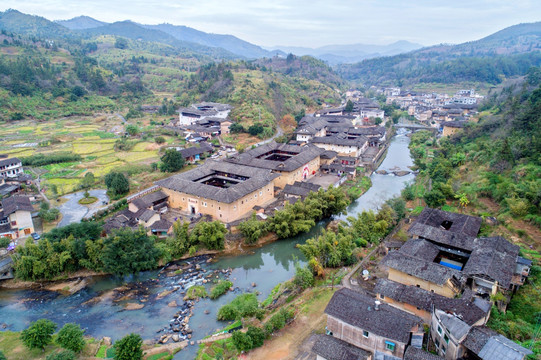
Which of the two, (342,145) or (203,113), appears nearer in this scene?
(342,145)

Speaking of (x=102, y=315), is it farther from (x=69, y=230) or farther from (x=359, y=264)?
(x=359, y=264)

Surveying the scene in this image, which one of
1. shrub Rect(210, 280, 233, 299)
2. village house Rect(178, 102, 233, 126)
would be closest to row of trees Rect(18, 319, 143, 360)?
shrub Rect(210, 280, 233, 299)

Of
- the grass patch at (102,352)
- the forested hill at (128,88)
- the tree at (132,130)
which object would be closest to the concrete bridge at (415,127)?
the forested hill at (128,88)

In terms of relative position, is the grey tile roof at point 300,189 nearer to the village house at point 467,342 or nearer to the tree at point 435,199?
the tree at point 435,199

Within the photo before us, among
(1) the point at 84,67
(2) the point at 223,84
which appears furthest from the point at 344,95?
(1) the point at 84,67

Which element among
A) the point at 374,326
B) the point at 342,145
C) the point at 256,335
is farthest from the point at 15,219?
the point at 342,145

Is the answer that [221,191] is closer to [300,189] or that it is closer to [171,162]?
[300,189]

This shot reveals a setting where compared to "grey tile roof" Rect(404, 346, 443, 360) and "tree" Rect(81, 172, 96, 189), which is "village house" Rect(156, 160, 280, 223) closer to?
"tree" Rect(81, 172, 96, 189)
